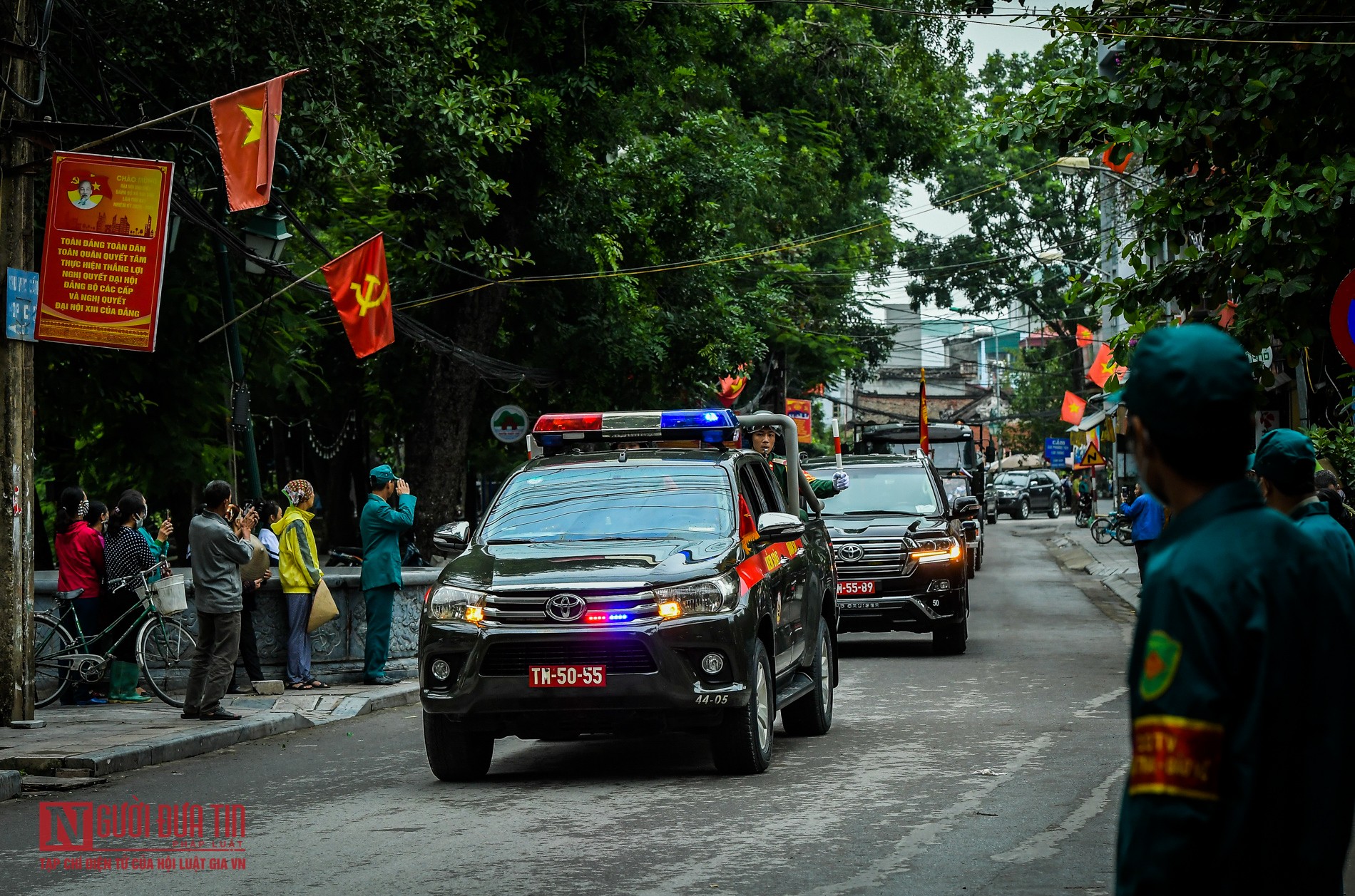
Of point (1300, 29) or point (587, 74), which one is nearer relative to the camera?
point (1300, 29)

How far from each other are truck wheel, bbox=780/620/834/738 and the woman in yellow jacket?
536 centimetres

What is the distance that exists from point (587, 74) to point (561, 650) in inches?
642

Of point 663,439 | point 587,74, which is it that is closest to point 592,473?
point 663,439

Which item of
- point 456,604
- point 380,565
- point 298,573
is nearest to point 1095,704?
point 456,604

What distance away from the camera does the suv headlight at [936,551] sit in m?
16.6

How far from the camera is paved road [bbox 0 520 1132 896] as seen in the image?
671 centimetres

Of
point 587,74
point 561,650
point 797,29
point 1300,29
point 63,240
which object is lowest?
point 561,650

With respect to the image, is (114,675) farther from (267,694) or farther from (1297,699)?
(1297,699)

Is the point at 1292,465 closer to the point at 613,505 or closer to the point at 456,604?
the point at 456,604

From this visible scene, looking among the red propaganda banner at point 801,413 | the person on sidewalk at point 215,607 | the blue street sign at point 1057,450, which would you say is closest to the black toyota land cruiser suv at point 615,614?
the person on sidewalk at point 215,607

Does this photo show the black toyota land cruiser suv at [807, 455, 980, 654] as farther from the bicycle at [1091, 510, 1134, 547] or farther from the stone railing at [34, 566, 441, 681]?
the bicycle at [1091, 510, 1134, 547]

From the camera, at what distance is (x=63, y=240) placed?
39.1ft

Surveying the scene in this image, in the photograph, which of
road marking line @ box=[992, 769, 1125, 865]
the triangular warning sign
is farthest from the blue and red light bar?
the triangular warning sign

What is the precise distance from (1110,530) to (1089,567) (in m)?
8.92
